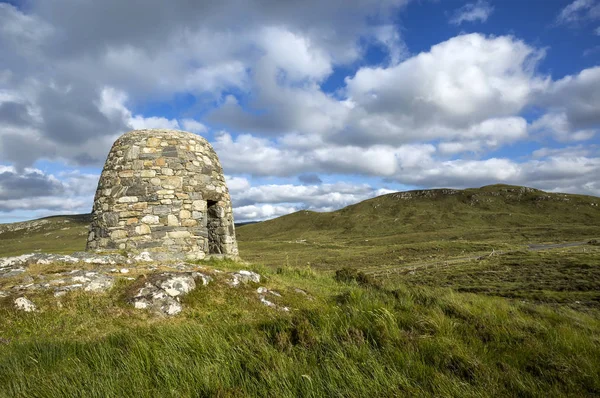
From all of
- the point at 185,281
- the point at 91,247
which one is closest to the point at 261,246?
the point at 91,247

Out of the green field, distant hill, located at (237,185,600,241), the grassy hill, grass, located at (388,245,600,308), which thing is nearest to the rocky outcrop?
the green field

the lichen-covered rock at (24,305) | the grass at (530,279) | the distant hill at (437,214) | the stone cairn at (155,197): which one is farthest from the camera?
the distant hill at (437,214)

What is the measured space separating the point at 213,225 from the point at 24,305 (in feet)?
24.1

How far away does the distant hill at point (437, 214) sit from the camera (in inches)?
4038

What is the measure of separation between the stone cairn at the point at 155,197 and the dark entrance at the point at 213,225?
12.8 inches

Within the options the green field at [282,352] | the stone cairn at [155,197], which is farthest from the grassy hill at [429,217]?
the green field at [282,352]

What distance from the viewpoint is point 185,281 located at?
7.20m

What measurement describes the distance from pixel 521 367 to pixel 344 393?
185cm

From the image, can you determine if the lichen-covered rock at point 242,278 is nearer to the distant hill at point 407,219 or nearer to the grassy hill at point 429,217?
the grassy hill at point 429,217

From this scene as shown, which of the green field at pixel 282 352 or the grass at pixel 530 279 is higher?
the green field at pixel 282 352

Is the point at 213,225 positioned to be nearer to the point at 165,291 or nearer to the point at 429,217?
the point at 165,291

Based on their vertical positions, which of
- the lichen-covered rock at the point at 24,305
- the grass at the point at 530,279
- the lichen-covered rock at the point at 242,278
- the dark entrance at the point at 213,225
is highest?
the dark entrance at the point at 213,225

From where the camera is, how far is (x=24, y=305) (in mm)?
5984

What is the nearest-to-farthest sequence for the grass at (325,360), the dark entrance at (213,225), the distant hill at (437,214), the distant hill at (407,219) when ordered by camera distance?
the grass at (325,360), the dark entrance at (213,225), the distant hill at (407,219), the distant hill at (437,214)
